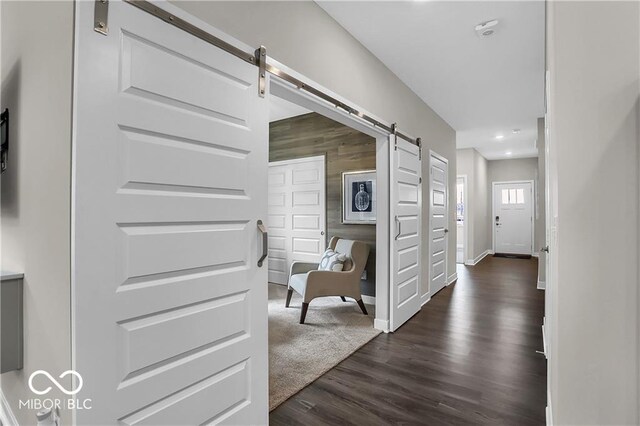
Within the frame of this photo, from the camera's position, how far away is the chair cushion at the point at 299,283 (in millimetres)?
3570

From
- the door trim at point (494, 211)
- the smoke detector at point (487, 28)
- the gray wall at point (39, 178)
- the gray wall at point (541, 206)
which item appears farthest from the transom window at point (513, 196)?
the gray wall at point (39, 178)

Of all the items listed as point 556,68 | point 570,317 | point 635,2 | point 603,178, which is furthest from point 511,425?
point 635,2

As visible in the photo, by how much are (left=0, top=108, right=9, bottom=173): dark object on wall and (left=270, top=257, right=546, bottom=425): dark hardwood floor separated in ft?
6.56

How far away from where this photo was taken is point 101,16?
3.68 ft

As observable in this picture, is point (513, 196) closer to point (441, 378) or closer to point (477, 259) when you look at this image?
point (477, 259)

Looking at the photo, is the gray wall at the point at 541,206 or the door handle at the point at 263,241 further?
the gray wall at the point at 541,206

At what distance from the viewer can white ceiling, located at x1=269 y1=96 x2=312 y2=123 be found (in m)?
4.45

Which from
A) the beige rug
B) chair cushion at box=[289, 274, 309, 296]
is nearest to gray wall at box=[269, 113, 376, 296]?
the beige rug

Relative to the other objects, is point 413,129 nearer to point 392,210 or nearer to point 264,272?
point 392,210

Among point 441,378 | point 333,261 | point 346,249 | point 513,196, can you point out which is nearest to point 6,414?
point 441,378

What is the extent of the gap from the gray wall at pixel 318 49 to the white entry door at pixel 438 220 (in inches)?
33.9

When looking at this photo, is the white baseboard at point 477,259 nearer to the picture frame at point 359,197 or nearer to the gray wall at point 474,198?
the gray wall at point 474,198

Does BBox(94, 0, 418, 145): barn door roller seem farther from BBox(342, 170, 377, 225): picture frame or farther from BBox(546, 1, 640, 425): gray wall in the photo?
BBox(342, 170, 377, 225): picture frame

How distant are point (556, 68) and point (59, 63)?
182 cm
